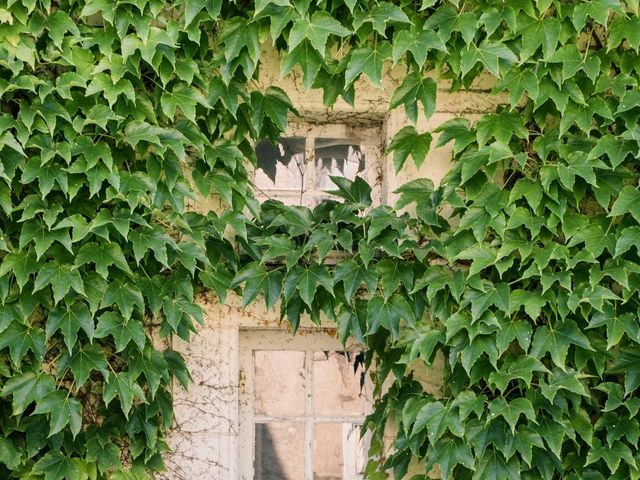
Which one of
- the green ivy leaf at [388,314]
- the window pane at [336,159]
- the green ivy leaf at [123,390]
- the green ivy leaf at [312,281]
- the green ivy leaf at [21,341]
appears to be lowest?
the green ivy leaf at [123,390]

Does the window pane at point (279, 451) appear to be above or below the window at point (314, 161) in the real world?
below

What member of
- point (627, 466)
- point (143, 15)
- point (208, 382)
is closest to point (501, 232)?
point (627, 466)

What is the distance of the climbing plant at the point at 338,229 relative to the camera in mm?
3256

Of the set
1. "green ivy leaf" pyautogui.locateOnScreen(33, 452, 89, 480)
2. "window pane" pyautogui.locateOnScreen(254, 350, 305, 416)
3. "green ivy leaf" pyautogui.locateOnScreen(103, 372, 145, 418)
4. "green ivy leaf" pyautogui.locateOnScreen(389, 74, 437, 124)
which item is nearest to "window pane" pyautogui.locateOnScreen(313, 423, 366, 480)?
"window pane" pyautogui.locateOnScreen(254, 350, 305, 416)

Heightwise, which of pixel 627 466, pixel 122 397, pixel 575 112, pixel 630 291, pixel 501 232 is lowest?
pixel 627 466

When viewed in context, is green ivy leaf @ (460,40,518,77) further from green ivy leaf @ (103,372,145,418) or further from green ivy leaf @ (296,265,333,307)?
green ivy leaf @ (103,372,145,418)

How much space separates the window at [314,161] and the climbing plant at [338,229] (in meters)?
0.29

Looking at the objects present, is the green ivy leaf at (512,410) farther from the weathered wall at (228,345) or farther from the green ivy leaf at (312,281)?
the green ivy leaf at (312,281)

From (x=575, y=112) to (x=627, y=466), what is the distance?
1196mm

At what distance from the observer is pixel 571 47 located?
3.30 m

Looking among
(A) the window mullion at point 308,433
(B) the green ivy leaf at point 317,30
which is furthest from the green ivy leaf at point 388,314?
(B) the green ivy leaf at point 317,30

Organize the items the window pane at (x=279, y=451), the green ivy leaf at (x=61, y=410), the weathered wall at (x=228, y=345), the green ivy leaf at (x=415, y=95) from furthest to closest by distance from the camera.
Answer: the window pane at (x=279, y=451), the weathered wall at (x=228, y=345), the green ivy leaf at (x=415, y=95), the green ivy leaf at (x=61, y=410)

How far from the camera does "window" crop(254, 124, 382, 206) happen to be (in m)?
3.75

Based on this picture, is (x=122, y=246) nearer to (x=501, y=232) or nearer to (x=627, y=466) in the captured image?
(x=501, y=232)
